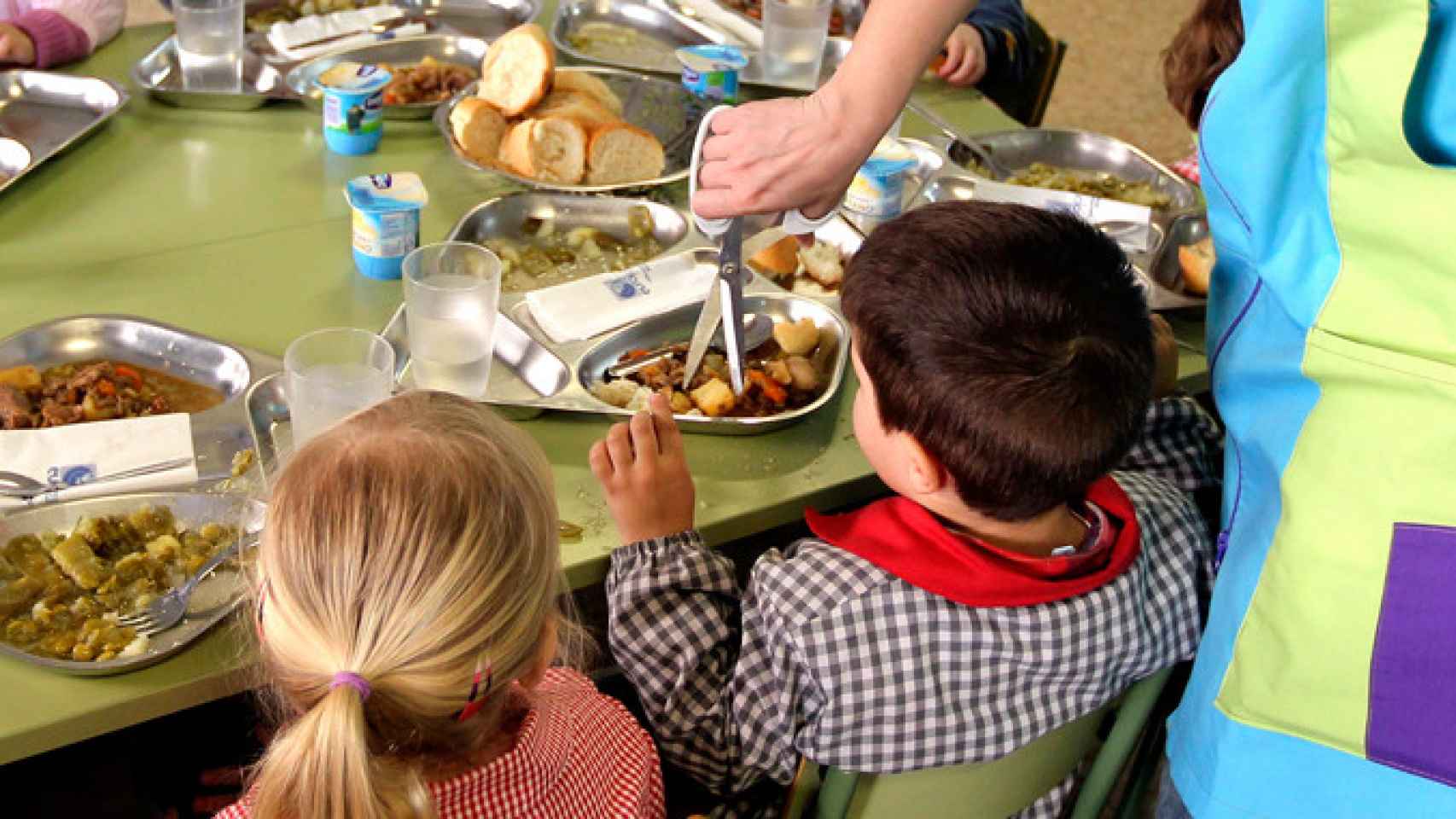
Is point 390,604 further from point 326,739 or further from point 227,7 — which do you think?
point 227,7

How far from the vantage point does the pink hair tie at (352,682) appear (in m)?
0.92

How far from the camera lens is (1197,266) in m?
1.93

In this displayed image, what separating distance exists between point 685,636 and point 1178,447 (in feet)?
2.25

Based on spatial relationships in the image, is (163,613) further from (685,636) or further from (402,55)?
(402,55)

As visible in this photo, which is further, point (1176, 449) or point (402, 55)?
point (402, 55)

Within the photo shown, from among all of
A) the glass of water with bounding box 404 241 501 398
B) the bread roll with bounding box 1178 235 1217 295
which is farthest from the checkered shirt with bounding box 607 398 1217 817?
the bread roll with bounding box 1178 235 1217 295

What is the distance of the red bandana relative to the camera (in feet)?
4.08

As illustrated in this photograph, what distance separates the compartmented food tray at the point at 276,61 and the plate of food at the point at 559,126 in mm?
154

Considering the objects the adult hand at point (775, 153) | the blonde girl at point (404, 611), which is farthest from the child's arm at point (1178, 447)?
the blonde girl at point (404, 611)

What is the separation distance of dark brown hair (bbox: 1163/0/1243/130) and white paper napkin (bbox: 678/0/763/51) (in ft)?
2.73

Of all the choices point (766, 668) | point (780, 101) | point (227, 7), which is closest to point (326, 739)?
point (766, 668)

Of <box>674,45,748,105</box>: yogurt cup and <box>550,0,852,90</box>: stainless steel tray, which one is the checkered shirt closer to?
<box>674,45,748,105</box>: yogurt cup

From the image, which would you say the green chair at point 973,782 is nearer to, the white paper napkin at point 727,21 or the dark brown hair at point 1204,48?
the dark brown hair at point 1204,48

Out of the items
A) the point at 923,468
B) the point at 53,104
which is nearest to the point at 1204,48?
the point at 923,468
